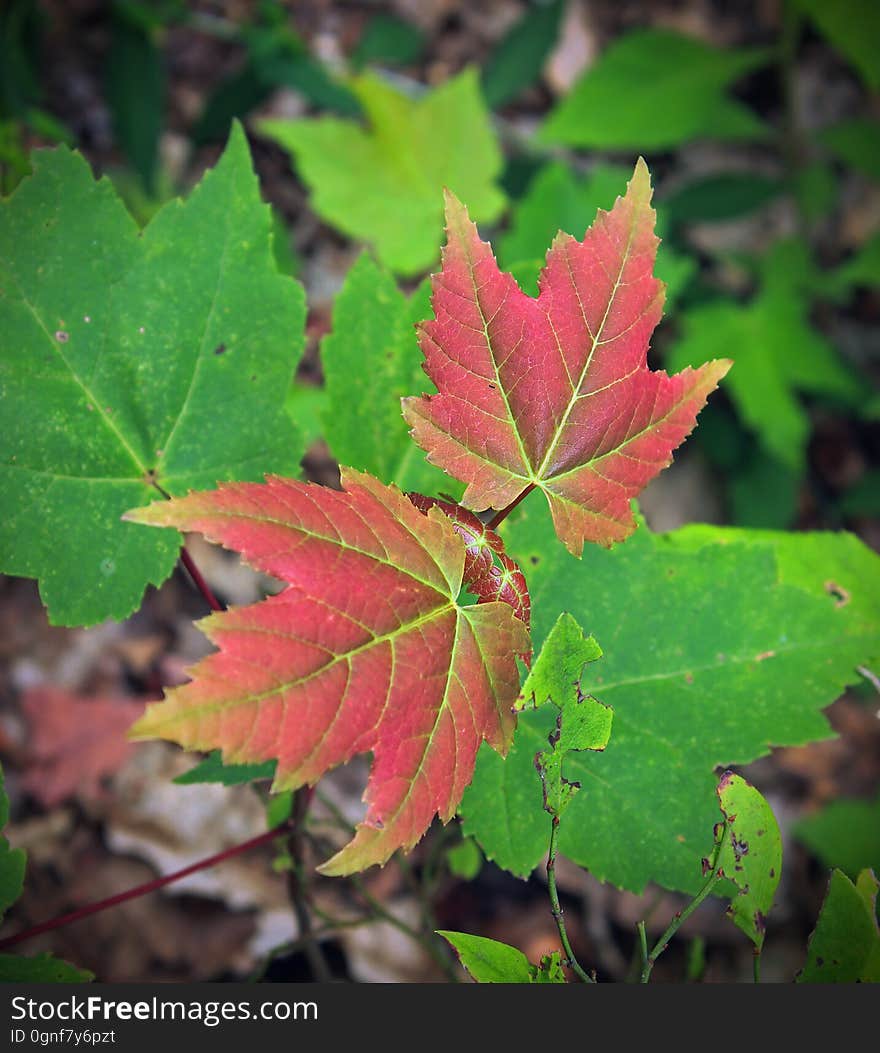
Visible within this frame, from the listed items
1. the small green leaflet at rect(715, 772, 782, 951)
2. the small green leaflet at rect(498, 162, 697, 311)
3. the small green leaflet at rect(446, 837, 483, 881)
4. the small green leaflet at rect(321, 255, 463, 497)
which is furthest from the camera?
the small green leaflet at rect(498, 162, 697, 311)

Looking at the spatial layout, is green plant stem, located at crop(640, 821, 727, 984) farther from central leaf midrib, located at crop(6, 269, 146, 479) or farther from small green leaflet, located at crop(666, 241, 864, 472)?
small green leaflet, located at crop(666, 241, 864, 472)

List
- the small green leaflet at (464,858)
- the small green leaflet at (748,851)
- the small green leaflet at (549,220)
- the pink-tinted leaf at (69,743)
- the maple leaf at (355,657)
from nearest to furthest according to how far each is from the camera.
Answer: the maple leaf at (355,657), the small green leaflet at (748,851), the small green leaflet at (464,858), the small green leaflet at (549,220), the pink-tinted leaf at (69,743)

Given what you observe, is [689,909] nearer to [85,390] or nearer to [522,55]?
[85,390]

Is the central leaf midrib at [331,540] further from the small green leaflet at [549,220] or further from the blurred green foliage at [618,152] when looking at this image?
the small green leaflet at [549,220]

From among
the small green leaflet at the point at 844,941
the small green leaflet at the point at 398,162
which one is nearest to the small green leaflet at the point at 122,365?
the small green leaflet at the point at 844,941

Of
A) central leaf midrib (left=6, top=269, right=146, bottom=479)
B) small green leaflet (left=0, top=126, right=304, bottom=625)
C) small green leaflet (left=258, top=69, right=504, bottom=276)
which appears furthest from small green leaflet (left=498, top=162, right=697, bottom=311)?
central leaf midrib (left=6, top=269, right=146, bottom=479)

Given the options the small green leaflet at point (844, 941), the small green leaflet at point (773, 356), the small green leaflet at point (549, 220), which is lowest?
the small green leaflet at point (773, 356)
